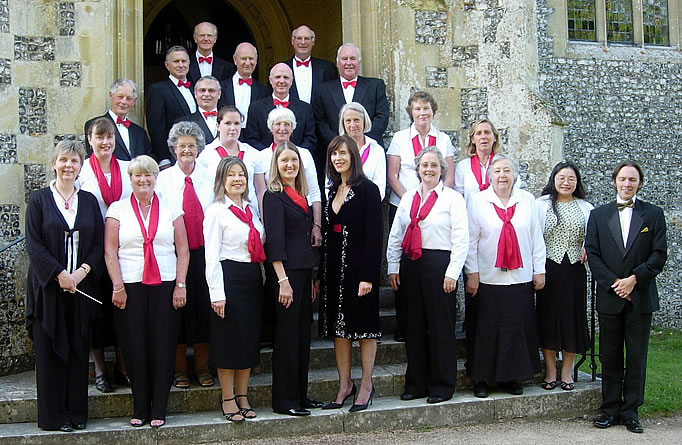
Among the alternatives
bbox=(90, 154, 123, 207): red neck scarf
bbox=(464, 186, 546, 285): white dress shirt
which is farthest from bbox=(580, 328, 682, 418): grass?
bbox=(90, 154, 123, 207): red neck scarf

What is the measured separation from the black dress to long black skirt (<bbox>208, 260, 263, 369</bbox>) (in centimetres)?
58

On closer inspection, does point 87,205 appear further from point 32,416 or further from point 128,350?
point 32,416

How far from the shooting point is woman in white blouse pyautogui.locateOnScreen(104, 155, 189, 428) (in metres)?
4.93

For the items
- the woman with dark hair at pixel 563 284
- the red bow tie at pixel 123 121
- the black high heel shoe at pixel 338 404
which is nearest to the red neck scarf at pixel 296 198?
the black high heel shoe at pixel 338 404

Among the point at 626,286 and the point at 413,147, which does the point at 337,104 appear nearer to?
the point at 413,147

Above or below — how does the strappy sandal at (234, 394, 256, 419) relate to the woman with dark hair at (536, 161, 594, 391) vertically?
below

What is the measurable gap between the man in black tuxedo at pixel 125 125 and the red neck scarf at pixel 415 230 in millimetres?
2105

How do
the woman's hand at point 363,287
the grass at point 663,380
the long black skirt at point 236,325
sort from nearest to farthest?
1. the long black skirt at point 236,325
2. the woman's hand at point 363,287
3. the grass at point 663,380

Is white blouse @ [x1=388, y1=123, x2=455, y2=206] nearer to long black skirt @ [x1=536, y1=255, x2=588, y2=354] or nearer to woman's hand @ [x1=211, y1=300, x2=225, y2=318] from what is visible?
long black skirt @ [x1=536, y1=255, x2=588, y2=354]

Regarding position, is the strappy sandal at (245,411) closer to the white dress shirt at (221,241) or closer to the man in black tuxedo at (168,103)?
the white dress shirt at (221,241)

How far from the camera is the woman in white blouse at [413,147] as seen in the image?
6203 mm

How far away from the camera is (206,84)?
19.5ft

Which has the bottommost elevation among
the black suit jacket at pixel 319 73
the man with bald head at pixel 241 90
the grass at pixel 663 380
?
the grass at pixel 663 380

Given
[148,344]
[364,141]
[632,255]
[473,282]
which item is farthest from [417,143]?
[148,344]
